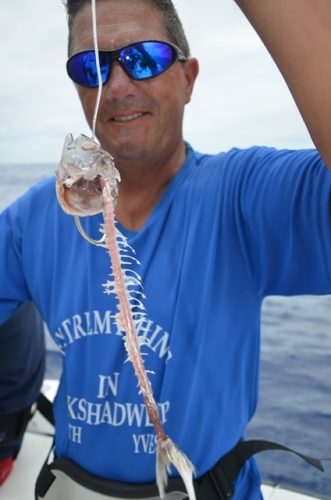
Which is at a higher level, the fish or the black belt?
the fish

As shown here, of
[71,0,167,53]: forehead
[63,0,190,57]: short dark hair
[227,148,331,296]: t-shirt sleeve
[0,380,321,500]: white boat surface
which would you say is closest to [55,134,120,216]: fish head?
[227,148,331,296]: t-shirt sleeve

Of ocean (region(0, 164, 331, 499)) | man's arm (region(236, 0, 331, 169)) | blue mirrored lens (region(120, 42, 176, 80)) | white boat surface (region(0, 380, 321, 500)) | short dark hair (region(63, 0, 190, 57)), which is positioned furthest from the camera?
ocean (region(0, 164, 331, 499))

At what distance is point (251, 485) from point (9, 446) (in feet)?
4.28

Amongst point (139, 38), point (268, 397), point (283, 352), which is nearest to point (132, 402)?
point (139, 38)

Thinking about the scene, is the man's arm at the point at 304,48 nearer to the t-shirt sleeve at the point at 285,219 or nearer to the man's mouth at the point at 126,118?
the t-shirt sleeve at the point at 285,219

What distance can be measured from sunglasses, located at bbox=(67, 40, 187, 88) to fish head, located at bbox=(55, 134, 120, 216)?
56 cm

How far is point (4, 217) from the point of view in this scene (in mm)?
1901

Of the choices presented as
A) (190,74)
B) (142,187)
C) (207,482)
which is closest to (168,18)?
(190,74)

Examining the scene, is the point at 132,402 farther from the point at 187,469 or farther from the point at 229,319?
the point at 187,469

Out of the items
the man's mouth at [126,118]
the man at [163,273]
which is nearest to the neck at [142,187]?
the man at [163,273]

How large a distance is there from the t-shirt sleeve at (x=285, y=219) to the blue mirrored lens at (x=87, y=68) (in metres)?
0.46

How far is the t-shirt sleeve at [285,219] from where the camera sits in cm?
123

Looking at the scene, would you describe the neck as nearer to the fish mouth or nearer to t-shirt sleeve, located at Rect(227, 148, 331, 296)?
t-shirt sleeve, located at Rect(227, 148, 331, 296)

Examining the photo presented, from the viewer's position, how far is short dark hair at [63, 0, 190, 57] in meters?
1.64
